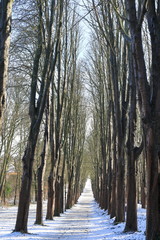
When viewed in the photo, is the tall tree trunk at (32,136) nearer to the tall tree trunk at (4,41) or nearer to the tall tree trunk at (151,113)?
the tall tree trunk at (4,41)

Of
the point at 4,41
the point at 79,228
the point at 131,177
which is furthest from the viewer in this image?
the point at 79,228

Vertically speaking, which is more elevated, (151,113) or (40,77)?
(40,77)

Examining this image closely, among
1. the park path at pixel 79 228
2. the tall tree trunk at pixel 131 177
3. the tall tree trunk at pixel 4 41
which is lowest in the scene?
the park path at pixel 79 228

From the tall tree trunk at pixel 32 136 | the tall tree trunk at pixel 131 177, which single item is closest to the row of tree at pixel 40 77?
the tall tree trunk at pixel 32 136

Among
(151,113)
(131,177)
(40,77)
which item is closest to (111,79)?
(40,77)

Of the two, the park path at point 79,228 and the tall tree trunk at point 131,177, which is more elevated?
the tall tree trunk at point 131,177

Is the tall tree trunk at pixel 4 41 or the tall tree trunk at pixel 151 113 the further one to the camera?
the tall tree trunk at pixel 151 113

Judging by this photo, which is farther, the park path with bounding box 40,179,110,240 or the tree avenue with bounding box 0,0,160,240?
the park path with bounding box 40,179,110,240

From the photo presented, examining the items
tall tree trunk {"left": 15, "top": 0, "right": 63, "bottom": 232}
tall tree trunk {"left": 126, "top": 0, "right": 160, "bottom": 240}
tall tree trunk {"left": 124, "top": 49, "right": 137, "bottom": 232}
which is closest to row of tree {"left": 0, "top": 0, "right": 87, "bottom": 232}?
tall tree trunk {"left": 15, "top": 0, "right": 63, "bottom": 232}

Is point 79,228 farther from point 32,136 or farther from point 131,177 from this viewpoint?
point 32,136

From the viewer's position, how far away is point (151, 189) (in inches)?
235

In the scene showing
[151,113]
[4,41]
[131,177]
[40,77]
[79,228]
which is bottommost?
[79,228]

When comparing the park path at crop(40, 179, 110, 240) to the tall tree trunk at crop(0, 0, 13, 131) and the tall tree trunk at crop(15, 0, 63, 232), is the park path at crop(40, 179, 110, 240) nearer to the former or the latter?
the tall tree trunk at crop(15, 0, 63, 232)

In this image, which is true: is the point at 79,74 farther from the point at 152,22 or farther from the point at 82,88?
the point at 152,22
